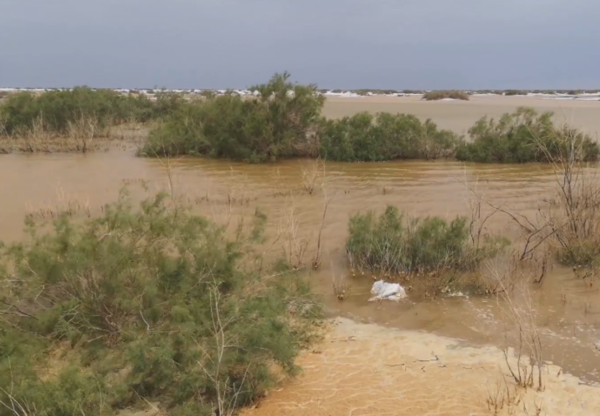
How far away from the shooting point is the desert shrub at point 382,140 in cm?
1798

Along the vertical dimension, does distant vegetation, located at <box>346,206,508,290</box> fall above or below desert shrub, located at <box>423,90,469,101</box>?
below

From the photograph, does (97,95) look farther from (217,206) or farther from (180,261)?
(180,261)

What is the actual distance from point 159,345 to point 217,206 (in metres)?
7.16

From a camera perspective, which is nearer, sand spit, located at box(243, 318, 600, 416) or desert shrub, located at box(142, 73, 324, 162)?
sand spit, located at box(243, 318, 600, 416)

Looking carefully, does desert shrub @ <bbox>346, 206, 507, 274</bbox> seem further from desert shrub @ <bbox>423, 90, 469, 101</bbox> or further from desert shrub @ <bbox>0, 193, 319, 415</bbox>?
desert shrub @ <bbox>423, 90, 469, 101</bbox>

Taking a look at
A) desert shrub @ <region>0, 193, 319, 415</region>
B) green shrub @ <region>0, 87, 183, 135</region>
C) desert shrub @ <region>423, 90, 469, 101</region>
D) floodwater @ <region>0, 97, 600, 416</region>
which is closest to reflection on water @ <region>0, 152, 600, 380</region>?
floodwater @ <region>0, 97, 600, 416</region>

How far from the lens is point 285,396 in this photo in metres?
4.81

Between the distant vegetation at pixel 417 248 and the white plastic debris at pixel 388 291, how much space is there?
59 centimetres

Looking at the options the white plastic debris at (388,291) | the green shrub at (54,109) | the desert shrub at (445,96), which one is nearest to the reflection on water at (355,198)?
the white plastic debris at (388,291)

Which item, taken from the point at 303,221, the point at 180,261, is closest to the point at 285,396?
the point at 180,261

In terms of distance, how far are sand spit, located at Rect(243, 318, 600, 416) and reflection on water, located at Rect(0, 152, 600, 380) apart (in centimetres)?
48

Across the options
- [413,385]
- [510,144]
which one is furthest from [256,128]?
[413,385]

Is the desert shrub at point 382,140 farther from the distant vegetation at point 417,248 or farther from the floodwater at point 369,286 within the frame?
the distant vegetation at point 417,248

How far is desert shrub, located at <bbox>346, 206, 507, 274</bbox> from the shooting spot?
25.9 ft
